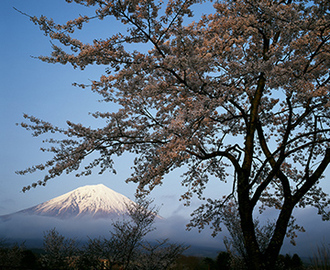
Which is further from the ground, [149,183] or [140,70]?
[140,70]

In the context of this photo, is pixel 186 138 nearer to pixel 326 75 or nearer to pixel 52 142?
pixel 52 142

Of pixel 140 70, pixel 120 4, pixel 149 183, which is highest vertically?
pixel 120 4

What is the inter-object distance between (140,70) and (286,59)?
14.0 ft

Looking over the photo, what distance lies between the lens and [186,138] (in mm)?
5355

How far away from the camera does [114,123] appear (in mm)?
7629

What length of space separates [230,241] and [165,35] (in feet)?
29.0

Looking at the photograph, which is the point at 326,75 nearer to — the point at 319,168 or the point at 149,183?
the point at 319,168

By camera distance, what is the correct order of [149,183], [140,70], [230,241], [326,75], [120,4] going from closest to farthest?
1. [120,4]
2. [140,70]
3. [149,183]
4. [326,75]
5. [230,241]

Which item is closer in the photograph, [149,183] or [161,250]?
[149,183]

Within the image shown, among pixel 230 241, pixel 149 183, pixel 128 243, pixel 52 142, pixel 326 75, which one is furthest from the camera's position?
pixel 230 241

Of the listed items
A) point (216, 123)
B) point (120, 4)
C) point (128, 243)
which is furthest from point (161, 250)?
point (120, 4)

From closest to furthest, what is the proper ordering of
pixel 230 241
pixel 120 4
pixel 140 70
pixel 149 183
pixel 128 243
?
pixel 120 4 → pixel 140 70 → pixel 149 183 → pixel 128 243 → pixel 230 241

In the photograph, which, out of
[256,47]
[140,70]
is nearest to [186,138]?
[140,70]

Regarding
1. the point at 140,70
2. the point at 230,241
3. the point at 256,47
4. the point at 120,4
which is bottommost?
the point at 230,241
